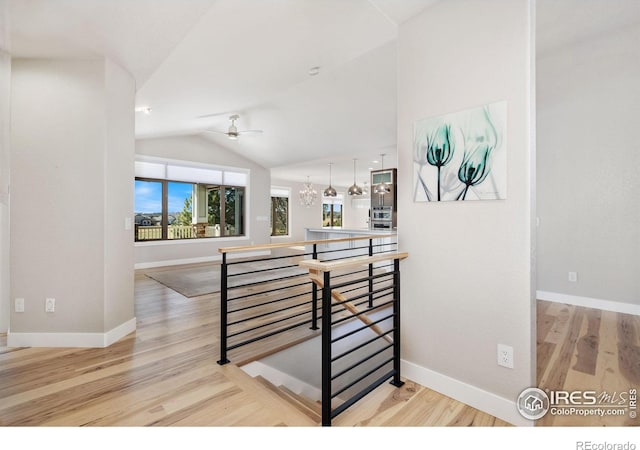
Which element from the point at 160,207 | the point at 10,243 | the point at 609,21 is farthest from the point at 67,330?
the point at 609,21

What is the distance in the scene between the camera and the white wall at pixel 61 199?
8.52ft

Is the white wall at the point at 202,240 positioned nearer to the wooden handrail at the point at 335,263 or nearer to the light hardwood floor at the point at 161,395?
the light hardwood floor at the point at 161,395

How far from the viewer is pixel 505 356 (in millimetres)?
1752

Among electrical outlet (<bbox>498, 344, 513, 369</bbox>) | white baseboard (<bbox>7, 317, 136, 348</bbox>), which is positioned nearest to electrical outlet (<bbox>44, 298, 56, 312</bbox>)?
white baseboard (<bbox>7, 317, 136, 348</bbox>)

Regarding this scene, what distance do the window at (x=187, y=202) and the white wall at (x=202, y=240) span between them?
9.0 inches

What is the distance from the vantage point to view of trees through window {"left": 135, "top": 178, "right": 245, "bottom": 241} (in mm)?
6793

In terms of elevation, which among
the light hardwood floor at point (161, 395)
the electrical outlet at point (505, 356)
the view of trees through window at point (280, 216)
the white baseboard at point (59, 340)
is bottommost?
the light hardwood floor at point (161, 395)

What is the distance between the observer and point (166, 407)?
1.80m

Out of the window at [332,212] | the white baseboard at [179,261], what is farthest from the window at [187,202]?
the window at [332,212]

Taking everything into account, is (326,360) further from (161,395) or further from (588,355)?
(588,355)

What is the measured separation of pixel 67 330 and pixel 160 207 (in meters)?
4.83

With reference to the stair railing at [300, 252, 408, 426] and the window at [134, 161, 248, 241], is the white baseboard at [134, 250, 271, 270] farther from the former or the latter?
the stair railing at [300, 252, 408, 426]

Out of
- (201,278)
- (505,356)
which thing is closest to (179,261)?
(201,278)

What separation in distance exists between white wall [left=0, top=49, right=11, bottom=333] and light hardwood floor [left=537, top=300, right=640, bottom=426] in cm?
334
